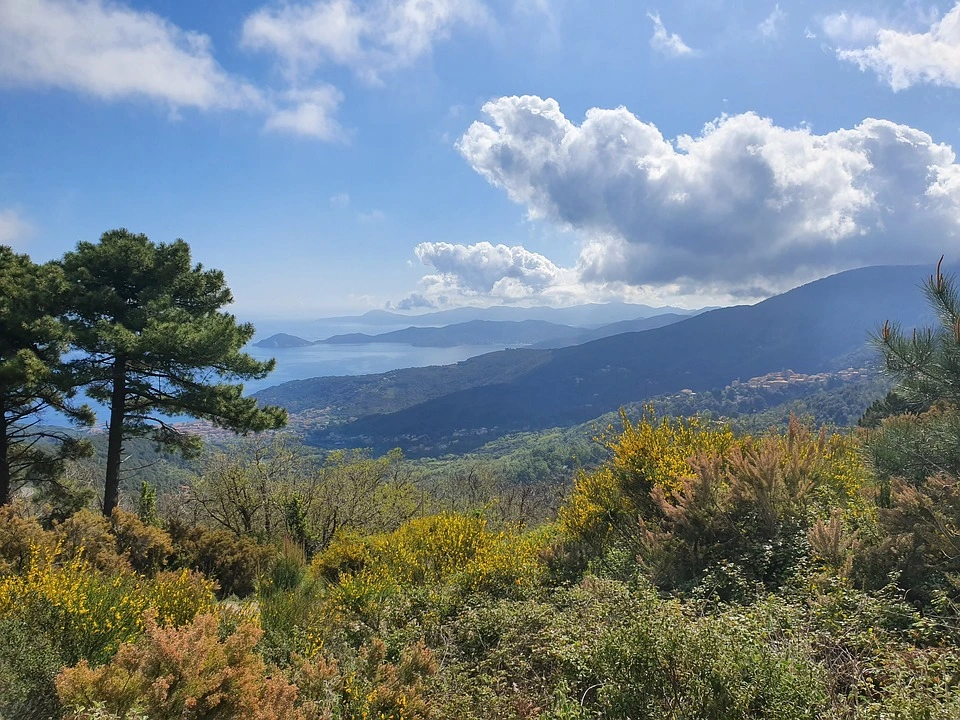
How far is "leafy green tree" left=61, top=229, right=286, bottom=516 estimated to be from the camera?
9.59 m

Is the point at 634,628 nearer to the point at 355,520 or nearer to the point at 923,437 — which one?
the point at 923,437

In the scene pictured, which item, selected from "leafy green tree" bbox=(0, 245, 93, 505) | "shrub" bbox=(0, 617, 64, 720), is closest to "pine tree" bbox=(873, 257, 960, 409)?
"shrub" bbox=(0, 617, 64, 720)

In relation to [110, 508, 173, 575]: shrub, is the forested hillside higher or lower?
higher

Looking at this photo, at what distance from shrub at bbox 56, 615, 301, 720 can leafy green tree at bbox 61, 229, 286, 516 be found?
7.94 meters

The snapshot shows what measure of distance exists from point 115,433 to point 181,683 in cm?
985

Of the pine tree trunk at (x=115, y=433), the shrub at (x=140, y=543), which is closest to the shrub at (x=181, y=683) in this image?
the shrub at (x=140, y=543)

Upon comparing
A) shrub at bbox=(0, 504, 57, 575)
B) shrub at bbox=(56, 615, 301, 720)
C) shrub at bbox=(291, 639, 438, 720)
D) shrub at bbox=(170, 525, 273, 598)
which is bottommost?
shrub at bbox=(170, 525, 273, 598)

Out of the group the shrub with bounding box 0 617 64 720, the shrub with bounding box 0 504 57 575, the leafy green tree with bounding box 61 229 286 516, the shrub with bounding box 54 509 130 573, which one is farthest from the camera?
the leafy green tree with bounding box 61 229 286 516

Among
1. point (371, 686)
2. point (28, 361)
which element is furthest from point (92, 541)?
point (371, 686)

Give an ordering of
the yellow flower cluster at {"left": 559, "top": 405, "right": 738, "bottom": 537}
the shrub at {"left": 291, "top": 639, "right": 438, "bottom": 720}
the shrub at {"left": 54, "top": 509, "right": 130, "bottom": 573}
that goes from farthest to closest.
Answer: the yellow flower cluster at {"left": 559, "top": 405, "right": 738, "bottom": 537}, the shrub at {"left": 54, "top": 509, "right": 130, "bottom": 573}, the shrub at {"left": 291, "top": 639, "right": 438, "bottom": 720}

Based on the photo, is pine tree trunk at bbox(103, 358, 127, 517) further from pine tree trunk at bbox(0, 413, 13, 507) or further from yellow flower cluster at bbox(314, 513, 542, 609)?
yellow flower cluster at bbox(314, 513, 542, 609)

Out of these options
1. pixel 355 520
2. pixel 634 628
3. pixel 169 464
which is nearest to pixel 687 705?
pixel 634 628

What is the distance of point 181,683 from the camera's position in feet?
8.86

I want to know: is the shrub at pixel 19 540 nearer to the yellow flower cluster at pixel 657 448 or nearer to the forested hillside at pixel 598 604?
the forested hillside at pixel 598 604
